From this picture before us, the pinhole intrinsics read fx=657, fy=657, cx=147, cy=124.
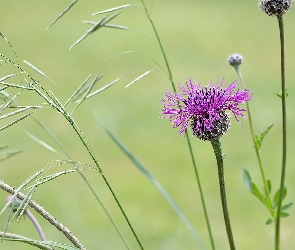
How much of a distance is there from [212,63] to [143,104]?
510mm

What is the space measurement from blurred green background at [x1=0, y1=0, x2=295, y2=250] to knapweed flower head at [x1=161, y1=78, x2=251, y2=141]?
1.54 ft

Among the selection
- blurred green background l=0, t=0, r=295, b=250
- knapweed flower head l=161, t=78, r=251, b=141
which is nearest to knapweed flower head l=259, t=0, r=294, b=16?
knapweed flower head l=161, t=78, r=251, b=141

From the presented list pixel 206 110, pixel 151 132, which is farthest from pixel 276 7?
pixel 151 132

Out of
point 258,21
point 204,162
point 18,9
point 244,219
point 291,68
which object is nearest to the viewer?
point 244,219

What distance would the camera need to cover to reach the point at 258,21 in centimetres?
345

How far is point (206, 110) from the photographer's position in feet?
1.33

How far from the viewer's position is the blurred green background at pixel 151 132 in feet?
5.44

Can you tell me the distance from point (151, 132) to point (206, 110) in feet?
5.89

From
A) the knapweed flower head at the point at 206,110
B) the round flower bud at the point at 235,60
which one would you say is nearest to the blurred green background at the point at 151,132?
the round flower bud at the point at 235,60

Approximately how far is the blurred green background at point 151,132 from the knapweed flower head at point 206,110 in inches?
18.5

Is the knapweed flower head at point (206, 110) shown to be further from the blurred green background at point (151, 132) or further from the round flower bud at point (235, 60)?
the blurred green background at point (151, 132)

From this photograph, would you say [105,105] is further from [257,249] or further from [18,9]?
[18,9]

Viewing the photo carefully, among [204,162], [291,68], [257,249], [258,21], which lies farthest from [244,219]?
[258,21]

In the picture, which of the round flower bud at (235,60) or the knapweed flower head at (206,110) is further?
the round flower bud at (235,60)
